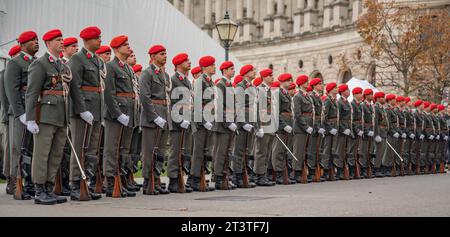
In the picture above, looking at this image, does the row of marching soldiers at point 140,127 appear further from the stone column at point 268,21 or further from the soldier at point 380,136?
the stone column at point 268,21

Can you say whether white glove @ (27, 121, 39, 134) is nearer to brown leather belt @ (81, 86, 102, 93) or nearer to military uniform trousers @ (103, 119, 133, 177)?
brown leather belt @ (81, 86, 102, 93)

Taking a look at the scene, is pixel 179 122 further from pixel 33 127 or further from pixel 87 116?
Result: pixel 33 127

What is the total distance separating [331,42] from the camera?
2357 inches

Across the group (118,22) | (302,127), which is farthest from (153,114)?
(118,22)

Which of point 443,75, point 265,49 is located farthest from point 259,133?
point 265,49

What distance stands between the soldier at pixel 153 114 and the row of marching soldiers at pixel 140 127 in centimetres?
2

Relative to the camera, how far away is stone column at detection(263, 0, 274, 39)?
69.5m

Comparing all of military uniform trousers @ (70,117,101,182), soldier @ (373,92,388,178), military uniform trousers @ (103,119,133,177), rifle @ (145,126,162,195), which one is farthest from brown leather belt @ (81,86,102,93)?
soldier @ (373,92,388,178)

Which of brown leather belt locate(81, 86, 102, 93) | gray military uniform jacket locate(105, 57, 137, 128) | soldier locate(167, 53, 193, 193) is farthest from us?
soldier locate(167, 53, 193, 193)

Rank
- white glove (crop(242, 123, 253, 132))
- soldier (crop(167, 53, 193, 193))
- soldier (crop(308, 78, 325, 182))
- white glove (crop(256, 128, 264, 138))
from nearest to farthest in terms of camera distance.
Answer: soldier (crop(167, 53, 193, 193)) → white glove (crop(242, 123, 253, 132)) → white glove (crop(256, 128, 264, 138)) → soldier (crop(308, 78, 325, 182))

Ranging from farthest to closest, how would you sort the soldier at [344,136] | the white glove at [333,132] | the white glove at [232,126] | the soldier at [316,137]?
the soldier at [344,136] → the white glove at [333,132] → the soldier at [316,137] → the white glove at [232,126]

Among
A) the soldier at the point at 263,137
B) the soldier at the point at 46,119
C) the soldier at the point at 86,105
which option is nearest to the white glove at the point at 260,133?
the soldier at the point at 263,137

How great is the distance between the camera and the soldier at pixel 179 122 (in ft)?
41.6

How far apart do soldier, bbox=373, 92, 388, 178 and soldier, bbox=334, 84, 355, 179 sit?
1399 mm
